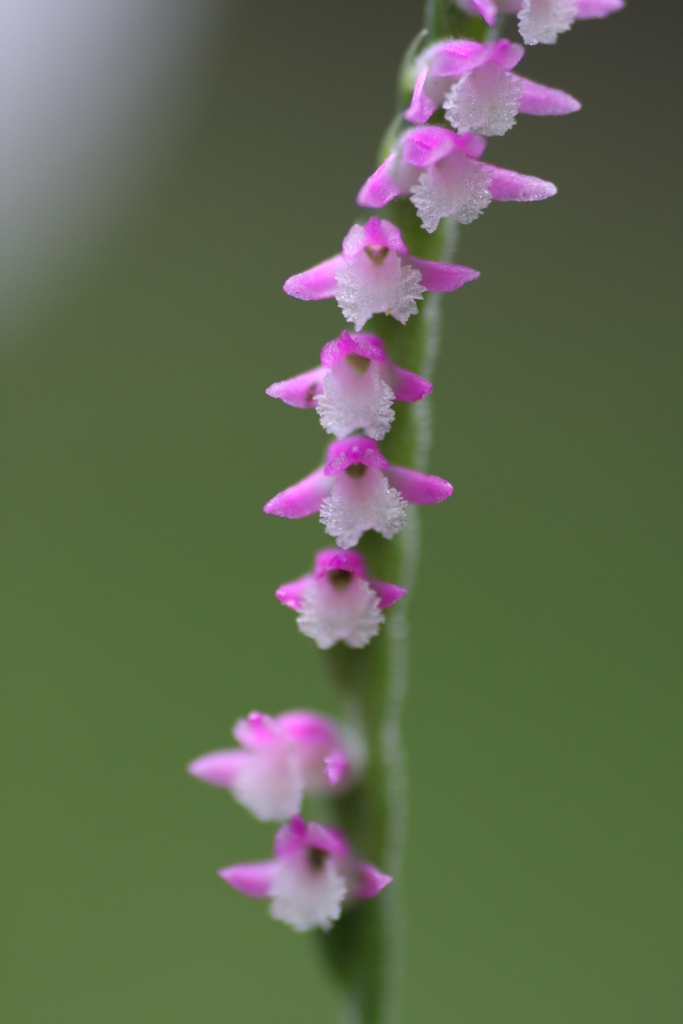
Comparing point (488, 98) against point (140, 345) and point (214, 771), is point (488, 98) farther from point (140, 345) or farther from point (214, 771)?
point (140, 345)

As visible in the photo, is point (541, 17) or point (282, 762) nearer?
point (541, 17)

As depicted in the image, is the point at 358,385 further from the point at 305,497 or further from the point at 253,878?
the point at 253,878

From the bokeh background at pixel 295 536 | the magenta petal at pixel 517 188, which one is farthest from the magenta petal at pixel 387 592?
the bokeh background at pixel 295 536

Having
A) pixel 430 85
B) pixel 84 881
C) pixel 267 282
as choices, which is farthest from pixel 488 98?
pixel 267 282

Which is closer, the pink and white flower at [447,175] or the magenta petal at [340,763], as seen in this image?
the pink and white flower at [447,175]

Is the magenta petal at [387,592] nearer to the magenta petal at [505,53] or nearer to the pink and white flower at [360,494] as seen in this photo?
the pink and white flower at [360,494]

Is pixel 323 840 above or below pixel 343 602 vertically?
below

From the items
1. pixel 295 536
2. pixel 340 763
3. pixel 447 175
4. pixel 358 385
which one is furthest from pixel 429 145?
pixel 295 536
